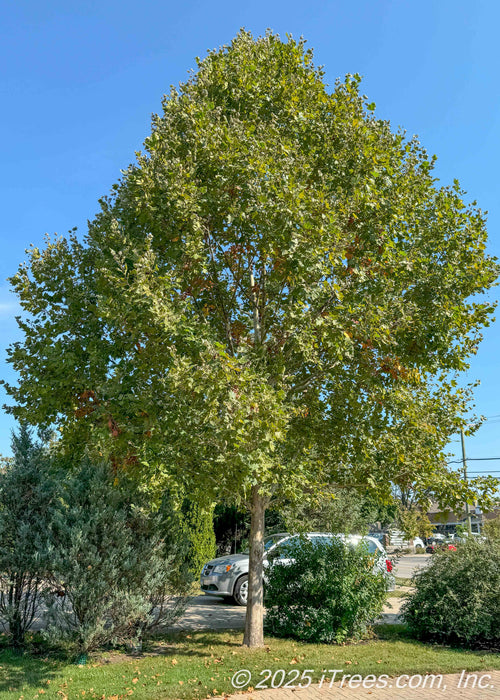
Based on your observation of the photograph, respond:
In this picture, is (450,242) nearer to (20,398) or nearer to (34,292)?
(34,292)

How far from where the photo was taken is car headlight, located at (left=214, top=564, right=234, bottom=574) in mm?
13094

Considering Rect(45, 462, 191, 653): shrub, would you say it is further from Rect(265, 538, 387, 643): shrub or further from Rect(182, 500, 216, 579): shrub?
Rect(182, 500, 216, 579): shrub

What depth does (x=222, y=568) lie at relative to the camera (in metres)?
13.2

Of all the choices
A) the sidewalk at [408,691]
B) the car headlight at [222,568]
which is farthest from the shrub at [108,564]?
the car headlight at [222,568]

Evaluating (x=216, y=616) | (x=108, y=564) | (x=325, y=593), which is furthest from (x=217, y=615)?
(x=108, y=564)

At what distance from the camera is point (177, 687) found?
6.38 metres

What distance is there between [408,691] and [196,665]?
3041mm

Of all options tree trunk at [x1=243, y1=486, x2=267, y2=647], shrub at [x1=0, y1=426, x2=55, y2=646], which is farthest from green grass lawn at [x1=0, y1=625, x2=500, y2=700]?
shrub at [x1=0, y1=426, x2=55, y2=646]

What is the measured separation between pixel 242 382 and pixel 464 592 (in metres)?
6.05

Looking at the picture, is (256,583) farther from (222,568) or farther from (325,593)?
(222,568)

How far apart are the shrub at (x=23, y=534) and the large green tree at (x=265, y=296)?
1.11 meters

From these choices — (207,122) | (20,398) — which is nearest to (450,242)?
(207,122)

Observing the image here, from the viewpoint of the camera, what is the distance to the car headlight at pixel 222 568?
1309 cm

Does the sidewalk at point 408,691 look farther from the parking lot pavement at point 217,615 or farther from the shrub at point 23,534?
the shrub at point 23,534
